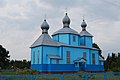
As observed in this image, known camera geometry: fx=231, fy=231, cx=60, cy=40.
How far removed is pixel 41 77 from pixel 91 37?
3312cm

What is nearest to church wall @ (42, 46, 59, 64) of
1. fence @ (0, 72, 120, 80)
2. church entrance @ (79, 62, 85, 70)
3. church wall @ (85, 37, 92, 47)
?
church entrance @ (79, 62, 85, 70)

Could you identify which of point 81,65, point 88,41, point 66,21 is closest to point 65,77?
point 81,65

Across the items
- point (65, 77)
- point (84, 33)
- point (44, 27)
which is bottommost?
point (65, 77)

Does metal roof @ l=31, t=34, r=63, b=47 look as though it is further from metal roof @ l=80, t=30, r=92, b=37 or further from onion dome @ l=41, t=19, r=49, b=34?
metal roof @ l=80, t=30, r=92, b=37

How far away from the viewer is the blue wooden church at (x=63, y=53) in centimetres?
3666

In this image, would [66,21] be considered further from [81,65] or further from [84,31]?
[81,65]

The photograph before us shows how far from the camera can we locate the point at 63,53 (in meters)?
37.8

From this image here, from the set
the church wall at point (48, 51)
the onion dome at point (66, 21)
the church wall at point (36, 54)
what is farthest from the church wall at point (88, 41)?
the church wall at point (36, 54)

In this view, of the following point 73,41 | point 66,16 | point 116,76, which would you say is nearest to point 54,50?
point 73,41

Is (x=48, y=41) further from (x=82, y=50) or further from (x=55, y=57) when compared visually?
(x=82, y=50)

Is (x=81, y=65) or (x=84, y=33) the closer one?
(x=81, y=65)

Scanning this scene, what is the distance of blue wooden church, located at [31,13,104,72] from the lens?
36656 mm

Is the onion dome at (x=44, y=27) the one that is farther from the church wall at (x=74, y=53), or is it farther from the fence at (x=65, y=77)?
the fence at (x=65, y=77)

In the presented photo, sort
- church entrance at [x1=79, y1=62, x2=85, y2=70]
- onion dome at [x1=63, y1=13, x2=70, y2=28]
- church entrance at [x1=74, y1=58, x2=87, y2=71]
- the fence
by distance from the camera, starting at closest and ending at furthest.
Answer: the fence, church entrance at [x1=74, y1=58, x2=87, y2=71], church entrance at [x1=79, y1=62, x2=85, y2=70], onion dome at [x1=63, y1=13, x2=70, y2=28]
